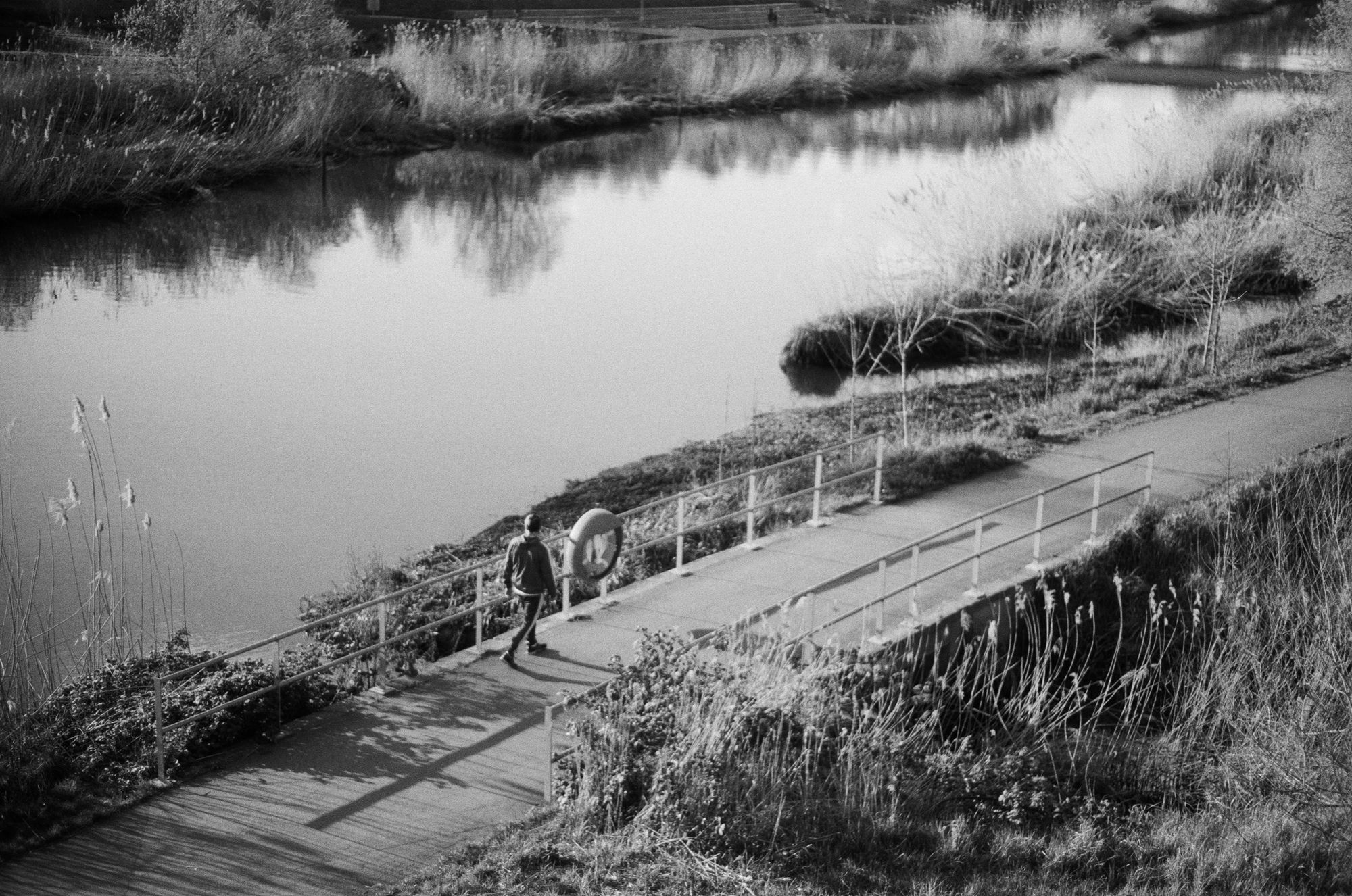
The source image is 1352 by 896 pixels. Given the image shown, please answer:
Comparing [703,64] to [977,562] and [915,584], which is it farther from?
[915,584]

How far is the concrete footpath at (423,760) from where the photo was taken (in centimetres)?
950

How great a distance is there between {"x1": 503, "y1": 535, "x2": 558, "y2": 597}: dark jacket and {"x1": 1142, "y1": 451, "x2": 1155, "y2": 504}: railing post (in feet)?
23.3

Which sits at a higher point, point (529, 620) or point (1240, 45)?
point (1240, 45)

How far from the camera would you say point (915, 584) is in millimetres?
13438

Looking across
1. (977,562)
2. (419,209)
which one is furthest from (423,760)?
(419,209)

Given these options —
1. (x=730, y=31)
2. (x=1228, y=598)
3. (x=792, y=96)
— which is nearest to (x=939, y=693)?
(x=1228, y=598)

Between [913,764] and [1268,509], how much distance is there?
7917 mm

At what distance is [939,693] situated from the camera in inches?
493

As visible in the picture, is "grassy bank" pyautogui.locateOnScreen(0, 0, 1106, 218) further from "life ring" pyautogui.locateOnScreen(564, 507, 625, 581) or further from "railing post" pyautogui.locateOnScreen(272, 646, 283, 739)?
"railing post" pyautogui.locateOnScreen(272, 646, 283, 739)

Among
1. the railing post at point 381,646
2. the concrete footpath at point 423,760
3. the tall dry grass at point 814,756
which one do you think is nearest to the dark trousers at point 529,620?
the concrete footpath at point 423,760

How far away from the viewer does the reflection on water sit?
70312mm

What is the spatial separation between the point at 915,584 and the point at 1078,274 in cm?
1717

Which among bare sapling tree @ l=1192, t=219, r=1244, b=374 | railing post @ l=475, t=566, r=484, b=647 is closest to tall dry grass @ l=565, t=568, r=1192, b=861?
railing post @ l=475, t=566, r=484, b=647

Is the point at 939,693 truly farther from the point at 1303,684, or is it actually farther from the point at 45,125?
the point at 45,125
